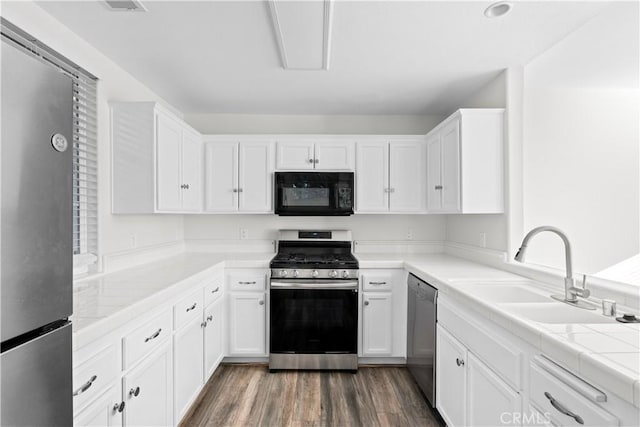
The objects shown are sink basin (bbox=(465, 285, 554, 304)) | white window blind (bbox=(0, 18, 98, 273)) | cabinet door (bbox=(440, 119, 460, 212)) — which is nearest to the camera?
sink basin (bbox=(465, 285, 554, 304))

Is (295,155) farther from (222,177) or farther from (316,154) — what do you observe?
(222,177)

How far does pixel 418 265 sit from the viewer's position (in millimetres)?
2514

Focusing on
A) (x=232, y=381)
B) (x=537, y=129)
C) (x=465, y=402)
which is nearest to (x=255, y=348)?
(x=232, y=381)

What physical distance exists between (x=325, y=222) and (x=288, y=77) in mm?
1505

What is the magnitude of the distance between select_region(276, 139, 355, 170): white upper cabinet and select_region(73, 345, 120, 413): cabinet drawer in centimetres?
214

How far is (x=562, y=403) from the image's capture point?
1018 mm

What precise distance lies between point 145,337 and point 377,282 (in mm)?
1814

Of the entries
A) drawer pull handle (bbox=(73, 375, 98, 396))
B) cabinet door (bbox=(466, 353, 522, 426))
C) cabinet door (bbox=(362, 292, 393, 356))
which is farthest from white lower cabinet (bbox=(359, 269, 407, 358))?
drawer pull handle (bbox=(73, 375, 98, 396))

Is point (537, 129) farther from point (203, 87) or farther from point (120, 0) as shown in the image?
point (120, 0)

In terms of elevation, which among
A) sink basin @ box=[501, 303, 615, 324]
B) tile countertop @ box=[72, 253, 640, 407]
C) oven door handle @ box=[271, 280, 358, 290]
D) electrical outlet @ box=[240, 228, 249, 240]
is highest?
electrical outlet @ box=[240, 228, 249, 240]

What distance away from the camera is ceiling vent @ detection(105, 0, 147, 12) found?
160 cm

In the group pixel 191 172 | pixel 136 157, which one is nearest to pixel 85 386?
pixel 136 157

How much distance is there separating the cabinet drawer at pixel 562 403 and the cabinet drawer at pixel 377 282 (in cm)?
160

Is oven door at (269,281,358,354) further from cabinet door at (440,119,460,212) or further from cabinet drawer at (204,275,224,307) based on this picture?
cabinet door at (440,119,460,212)
